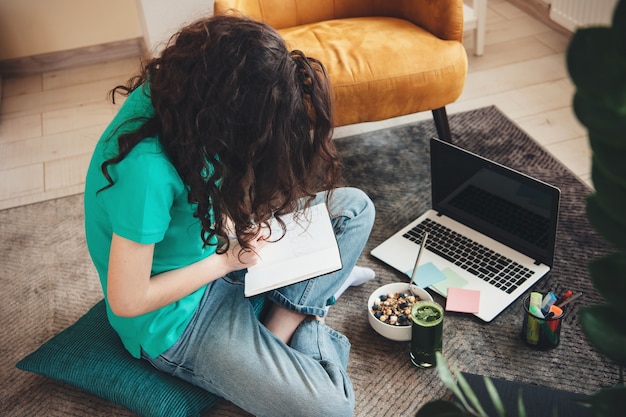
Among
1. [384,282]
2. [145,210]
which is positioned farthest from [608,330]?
[384,282]

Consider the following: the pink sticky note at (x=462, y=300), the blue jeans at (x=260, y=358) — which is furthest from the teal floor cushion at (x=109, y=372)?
the pink sticky note at (x=462, y=300)

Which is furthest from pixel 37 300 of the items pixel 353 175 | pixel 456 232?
pixel 456 232

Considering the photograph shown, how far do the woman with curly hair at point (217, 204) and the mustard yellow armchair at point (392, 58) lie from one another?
0.66m

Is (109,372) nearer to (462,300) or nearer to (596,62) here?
(462,300)

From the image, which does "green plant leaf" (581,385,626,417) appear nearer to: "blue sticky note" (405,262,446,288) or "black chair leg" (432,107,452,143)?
"blue sticky note" (405,262,446,288)

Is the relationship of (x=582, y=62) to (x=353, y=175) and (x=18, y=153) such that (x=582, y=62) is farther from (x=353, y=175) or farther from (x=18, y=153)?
(x=18, y=153)

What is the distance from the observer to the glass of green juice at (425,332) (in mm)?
1451

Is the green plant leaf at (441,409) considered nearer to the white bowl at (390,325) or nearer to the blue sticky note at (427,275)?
the white bowl at (390,325)

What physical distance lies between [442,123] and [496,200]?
491 millimetres

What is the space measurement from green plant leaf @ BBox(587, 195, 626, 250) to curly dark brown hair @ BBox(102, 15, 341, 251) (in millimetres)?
567

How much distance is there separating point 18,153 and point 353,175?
1257mm

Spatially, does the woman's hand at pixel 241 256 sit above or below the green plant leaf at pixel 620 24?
below

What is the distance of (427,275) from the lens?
173 cm

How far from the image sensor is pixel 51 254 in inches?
79.0
